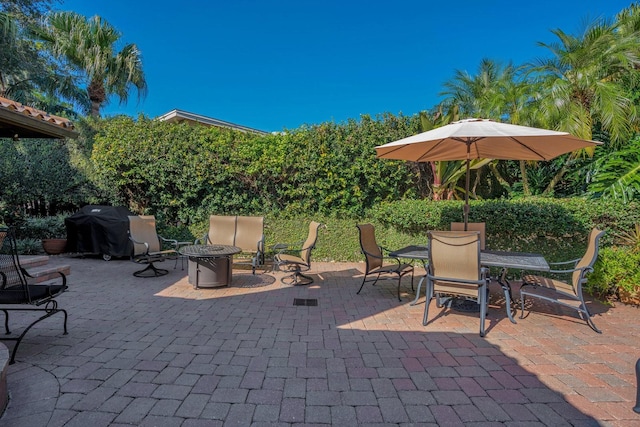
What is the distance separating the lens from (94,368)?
8.86ft

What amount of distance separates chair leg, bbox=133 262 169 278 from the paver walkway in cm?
155

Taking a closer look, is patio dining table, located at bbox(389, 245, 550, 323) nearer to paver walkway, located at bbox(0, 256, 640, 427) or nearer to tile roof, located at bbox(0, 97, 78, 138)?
paver walkway, located at bbox(0, 256, 640, 427)

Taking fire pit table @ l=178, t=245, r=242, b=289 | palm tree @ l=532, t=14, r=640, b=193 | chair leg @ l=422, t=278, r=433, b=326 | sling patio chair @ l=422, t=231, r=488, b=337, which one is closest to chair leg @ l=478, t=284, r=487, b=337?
sling patio chair @ l=422, t=231, r=488, b=337

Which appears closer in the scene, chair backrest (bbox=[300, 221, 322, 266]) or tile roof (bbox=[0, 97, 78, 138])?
tile roof (bbox=[0, 97, 78, 138])

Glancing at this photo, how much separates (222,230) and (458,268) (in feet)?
16.6

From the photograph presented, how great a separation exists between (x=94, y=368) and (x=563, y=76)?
9841 mm

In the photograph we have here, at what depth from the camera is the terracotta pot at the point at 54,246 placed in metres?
8.03

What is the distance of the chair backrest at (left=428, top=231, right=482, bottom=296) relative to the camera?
3.62 m

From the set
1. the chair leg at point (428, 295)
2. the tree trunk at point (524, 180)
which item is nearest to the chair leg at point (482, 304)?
the chair leg at point (428, 295)

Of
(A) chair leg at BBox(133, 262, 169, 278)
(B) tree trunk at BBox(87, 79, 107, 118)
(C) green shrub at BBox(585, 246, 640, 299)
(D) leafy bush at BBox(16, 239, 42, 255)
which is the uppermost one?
(B) tree trunk at BBox(87, 79, 107, 118)

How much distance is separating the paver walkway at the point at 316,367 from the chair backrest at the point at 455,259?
49cm

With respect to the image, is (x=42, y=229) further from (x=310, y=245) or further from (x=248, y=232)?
(x=310, y=245)

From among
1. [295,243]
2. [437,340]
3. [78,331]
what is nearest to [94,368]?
[78,331]

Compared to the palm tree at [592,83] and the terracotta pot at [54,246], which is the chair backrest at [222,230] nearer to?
the terracotta pot at [54,246]
